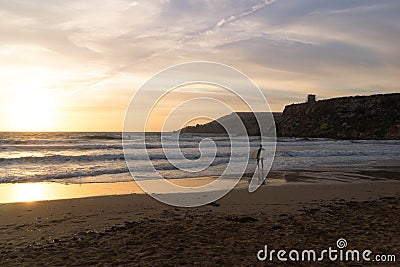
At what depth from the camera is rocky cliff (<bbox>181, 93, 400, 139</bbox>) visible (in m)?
66.9

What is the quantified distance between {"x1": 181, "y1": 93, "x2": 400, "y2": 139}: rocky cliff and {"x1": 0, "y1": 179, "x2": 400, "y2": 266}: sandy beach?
5393 cm

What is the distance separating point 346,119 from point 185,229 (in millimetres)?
75281

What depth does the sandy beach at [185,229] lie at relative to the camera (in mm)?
5133

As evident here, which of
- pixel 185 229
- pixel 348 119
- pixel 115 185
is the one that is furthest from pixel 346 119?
pixel 185 229

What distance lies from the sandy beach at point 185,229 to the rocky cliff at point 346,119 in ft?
177

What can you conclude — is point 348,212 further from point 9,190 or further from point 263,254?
point 9,190

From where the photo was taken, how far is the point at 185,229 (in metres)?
6.53

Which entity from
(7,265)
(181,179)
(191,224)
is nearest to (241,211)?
(191,224)

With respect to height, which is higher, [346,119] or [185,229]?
[346,119]

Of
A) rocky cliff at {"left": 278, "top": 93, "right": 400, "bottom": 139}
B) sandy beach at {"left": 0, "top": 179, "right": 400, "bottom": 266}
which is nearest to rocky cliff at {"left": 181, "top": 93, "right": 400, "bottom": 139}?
rocky cliff at {"left": 278, "top": 93, "right": 400, "bottom": 139}

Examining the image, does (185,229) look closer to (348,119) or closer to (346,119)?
(348,119)

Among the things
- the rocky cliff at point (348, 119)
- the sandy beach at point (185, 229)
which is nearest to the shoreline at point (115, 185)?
the sandy beach at point (185, 229)

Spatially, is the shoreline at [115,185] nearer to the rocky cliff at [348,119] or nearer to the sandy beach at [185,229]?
the sandy beach at [185,229]

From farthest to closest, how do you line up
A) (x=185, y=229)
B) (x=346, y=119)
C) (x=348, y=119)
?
(x=346, y=119) < (x=348, y=119) < (x=185, y=229)
